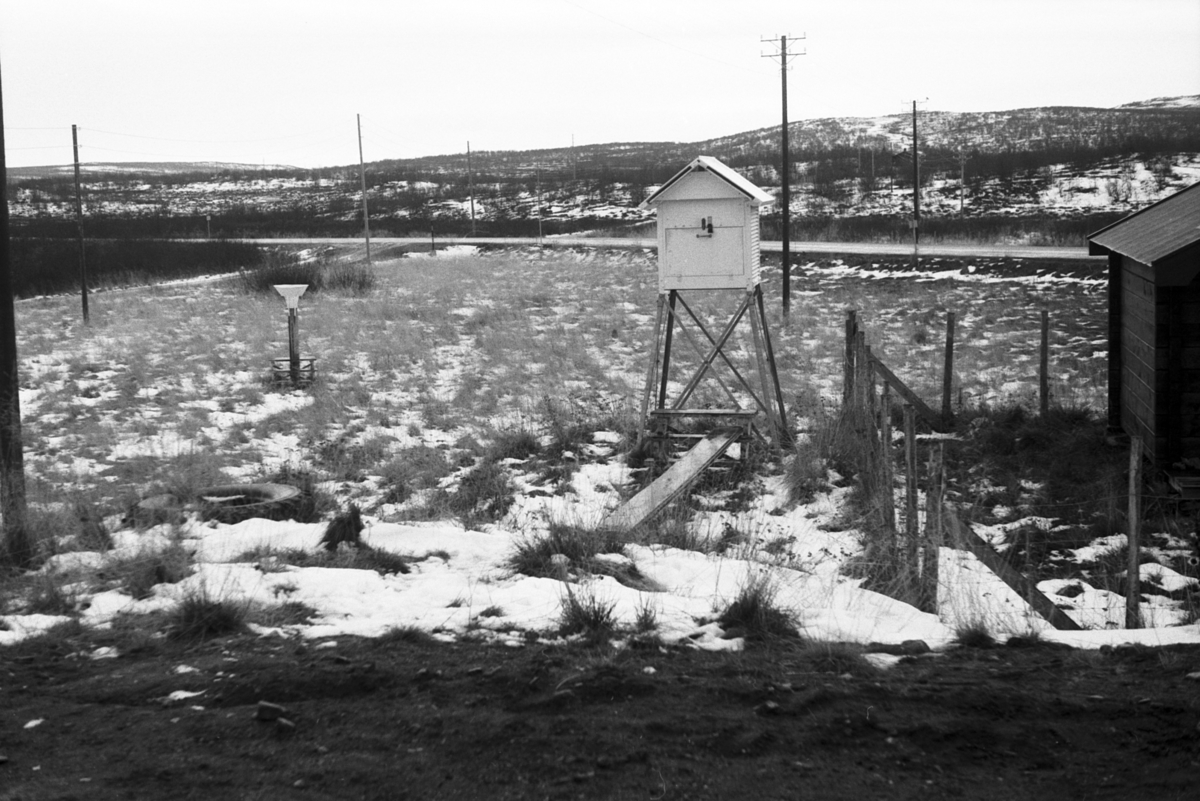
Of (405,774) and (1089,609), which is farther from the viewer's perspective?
(1089,609)

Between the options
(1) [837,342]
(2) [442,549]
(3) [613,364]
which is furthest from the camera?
(1) [837,342]

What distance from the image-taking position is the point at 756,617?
5355mm

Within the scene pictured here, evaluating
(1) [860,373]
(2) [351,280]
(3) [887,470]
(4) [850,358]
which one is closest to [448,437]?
(4) [850,358]

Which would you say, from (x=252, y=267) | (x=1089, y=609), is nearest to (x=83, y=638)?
(x=1089, y=609)

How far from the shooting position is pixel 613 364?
17844 millimetres

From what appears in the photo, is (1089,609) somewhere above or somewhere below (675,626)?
below

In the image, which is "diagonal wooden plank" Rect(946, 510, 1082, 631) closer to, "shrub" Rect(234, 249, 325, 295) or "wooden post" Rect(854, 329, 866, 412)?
"wooden post" Rect(854, 329, 866, 412)

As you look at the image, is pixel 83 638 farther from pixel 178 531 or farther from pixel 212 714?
pixel 178 531

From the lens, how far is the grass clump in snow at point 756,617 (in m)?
5.28

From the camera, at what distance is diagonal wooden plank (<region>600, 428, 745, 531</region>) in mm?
8312

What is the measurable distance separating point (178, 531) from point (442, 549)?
169 centimetres

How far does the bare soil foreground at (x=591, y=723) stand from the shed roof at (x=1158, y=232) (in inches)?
199

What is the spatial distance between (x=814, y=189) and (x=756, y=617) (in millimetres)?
55261

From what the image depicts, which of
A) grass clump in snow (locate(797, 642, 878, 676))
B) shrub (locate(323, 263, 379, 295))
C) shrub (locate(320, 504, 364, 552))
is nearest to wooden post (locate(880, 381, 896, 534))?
grass clump in snow (locate(797, 642, 878, 676))
